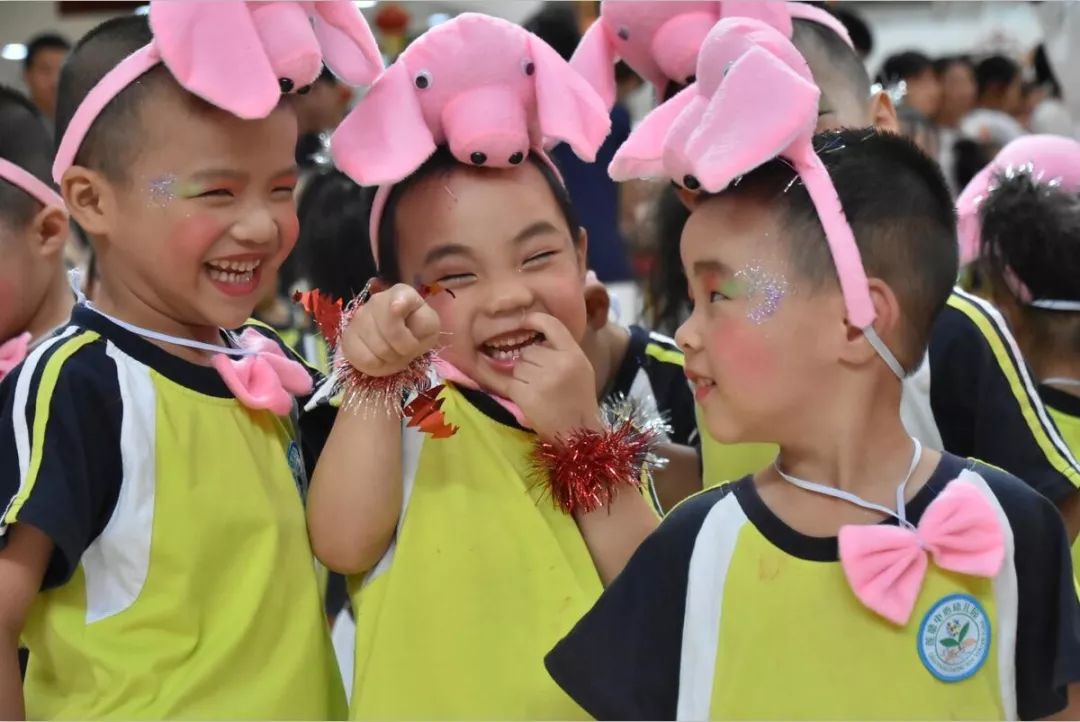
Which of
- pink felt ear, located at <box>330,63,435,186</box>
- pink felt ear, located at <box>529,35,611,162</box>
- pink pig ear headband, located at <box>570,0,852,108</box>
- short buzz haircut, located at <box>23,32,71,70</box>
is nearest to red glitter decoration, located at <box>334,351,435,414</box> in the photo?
pink felt ear, located at <box>330,63,435,186</box>

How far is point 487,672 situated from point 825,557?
40 centimetres

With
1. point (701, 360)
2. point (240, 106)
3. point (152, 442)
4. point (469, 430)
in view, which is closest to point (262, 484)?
point (152, 442)

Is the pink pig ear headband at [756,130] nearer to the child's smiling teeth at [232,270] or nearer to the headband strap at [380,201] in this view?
the headband strap at [380,201]

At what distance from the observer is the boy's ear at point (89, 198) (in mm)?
1425

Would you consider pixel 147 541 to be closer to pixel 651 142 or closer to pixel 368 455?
pixel 368 455

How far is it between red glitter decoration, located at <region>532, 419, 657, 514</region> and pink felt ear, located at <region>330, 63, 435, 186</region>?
36 centimetres

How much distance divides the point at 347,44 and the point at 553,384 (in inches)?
19.0

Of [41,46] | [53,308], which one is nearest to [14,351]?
[53,308]

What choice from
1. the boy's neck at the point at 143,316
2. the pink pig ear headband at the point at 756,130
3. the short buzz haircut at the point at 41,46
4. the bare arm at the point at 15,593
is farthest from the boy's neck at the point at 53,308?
the short buzz haircut at the point at 41,46

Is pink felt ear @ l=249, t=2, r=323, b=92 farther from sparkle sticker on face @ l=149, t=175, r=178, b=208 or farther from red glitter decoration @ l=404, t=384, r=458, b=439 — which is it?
red glitter decoration @ l=404, t=384, r=458, b=439

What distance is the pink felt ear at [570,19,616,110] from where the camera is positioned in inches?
70.7

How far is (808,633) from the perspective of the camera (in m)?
1.20

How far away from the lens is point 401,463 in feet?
4.67

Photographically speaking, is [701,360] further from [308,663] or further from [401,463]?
[308,663]
